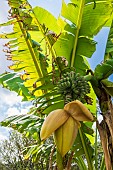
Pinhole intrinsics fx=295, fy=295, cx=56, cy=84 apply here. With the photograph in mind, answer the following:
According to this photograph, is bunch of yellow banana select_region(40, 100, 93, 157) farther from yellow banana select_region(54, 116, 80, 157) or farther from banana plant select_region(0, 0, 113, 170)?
banana plant select_region(0, 0, 113, 170)

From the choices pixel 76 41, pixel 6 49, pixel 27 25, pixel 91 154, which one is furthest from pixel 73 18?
pixel 91 154

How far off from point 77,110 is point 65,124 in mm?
60

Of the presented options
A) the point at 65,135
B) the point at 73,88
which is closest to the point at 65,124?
the point at 65,135

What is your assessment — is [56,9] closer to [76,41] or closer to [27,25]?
[27,25]

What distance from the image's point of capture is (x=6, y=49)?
2.08 meters

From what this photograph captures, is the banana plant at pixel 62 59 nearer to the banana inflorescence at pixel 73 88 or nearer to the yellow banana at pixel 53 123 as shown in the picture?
the banana inflorescence at pixel 73 88

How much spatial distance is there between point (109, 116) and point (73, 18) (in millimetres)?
783

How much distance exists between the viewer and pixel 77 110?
938 mm

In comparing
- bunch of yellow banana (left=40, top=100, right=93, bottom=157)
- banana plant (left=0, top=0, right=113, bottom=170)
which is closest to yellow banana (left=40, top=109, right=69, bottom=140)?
bunch of yellow banana (left=40, top=100, right=93, bottom=157)

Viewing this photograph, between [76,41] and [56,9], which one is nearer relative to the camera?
[76,41]

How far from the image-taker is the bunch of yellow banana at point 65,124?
35.9 inches

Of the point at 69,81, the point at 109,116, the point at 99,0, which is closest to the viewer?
the point at 69,81

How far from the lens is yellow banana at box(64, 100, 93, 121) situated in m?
0.93

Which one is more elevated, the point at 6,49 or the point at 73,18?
the point at 73,18
